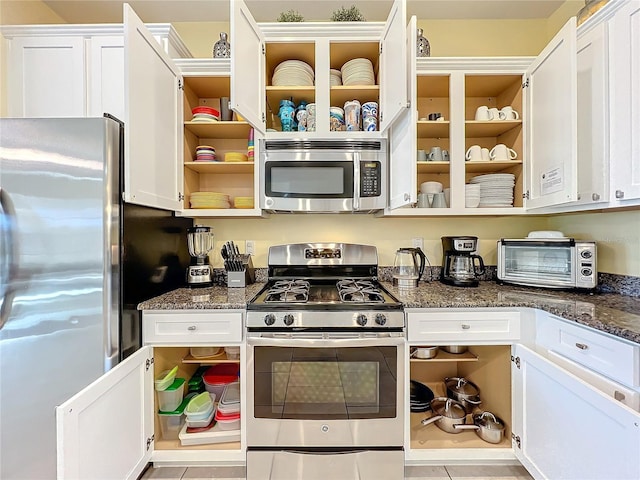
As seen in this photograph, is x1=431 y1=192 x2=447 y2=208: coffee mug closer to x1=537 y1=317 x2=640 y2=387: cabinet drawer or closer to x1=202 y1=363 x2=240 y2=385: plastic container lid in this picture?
x1=537 y1=317 x2=640 y2=387: cabinet drawer

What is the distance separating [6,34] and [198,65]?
102 centimetres

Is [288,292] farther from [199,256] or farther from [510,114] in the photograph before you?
[510,114]

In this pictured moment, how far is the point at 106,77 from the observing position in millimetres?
1657

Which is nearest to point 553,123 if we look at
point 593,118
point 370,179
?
point 593,118

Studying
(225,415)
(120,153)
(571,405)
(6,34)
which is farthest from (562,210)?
(6,34)

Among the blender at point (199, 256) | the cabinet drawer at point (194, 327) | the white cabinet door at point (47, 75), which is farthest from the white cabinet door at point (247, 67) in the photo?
the cabinet drawer at point (194, 327)

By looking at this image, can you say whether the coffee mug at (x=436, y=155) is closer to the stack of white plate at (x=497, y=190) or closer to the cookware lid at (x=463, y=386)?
the stack of white plate at (x=497, y=190)

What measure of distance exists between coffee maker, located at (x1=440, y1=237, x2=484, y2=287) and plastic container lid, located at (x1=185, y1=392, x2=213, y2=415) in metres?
1.64

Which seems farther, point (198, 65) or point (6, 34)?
point (198, 65)

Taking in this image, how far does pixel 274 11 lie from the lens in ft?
6.85

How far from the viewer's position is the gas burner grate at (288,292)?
5.03ft

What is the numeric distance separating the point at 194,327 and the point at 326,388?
0.73 meters

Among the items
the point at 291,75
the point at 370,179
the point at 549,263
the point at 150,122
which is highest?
the point at 291,75

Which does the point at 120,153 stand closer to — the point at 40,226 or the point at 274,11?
the point at 40,226
